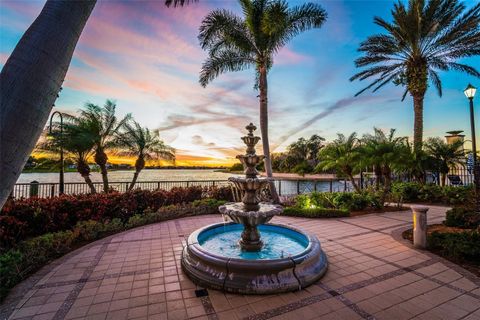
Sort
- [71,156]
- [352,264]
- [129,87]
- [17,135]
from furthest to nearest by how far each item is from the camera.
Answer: [71,156] → [129,87] → [352,264] → [17,135]

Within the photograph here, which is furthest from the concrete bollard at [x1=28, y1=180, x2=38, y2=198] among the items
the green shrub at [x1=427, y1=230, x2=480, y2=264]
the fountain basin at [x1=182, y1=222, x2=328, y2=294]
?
the green shrub at [x1=427, y1=230, x2=480, y2=264]

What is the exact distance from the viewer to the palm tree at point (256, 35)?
1084 centimetres

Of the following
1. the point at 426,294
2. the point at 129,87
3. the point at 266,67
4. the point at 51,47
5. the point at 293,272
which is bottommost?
the point at 426,294

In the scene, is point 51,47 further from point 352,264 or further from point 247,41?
point 247,41

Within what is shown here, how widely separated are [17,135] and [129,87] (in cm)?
913

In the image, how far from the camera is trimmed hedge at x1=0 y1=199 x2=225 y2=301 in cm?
389

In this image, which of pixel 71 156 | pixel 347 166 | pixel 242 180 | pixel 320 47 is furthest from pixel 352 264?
pixel 71 156

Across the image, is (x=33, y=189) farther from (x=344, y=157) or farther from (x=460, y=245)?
(x=460, y=245)

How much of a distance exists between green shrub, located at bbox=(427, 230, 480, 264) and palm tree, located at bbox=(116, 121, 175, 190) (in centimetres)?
1486

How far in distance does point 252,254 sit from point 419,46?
1763 centimetres

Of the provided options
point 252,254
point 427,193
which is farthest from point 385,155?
point 252,254

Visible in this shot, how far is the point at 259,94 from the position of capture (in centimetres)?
1192

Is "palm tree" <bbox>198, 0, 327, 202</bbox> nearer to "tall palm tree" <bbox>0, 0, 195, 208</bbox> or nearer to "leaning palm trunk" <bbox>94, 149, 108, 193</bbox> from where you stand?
"leaning palm trunk" <bbox>94, 149, 108, 193</bbox>

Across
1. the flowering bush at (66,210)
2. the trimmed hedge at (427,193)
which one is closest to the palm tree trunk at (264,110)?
the flowering bush at (66,210)
